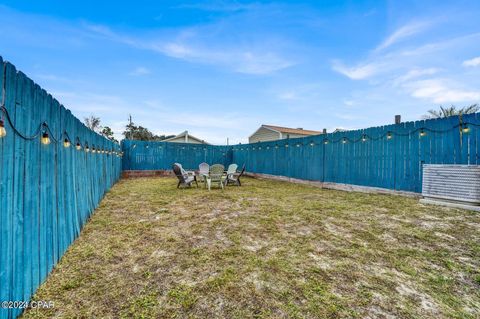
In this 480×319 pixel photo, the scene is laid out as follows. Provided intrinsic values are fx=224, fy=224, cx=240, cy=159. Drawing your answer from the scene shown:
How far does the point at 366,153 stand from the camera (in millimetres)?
7762

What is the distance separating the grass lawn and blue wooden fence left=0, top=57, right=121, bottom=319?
24cm

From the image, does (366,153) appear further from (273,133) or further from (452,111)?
(452,111)

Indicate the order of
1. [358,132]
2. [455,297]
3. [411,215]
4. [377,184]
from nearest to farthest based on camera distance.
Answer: [455,297] < [411,215] < [377,184] < [358,132]

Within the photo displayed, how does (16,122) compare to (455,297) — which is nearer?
(16,122)

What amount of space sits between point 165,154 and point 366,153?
1083 centimetres

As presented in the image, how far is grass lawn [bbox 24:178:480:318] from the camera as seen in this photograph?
5.79 feet

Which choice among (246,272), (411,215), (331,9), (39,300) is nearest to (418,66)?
(331,9)

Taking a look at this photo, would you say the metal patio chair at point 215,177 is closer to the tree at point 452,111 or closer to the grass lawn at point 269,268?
the grass lawn at point 269,268

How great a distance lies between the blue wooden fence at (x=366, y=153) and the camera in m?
5.62

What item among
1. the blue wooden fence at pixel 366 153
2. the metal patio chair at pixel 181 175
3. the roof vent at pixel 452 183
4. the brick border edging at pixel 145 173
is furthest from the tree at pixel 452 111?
the brick border edging at pixel 145 173

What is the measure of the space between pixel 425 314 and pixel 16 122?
3359 millimetres

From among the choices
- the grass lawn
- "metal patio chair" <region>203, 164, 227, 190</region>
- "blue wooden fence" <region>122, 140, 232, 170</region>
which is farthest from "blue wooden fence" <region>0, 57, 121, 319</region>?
"blue wooden fence" <region>122, 140, 232, 170</region>

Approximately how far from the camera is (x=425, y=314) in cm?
171

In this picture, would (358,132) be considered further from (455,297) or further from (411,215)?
(455,297)
